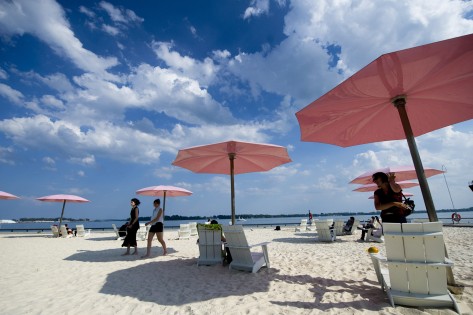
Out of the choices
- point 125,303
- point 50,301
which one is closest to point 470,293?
point 125,303

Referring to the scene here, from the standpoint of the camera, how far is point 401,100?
12.9 feet

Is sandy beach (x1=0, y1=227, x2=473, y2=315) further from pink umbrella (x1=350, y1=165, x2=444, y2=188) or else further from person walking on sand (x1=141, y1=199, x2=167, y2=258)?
pink umbrella (x1=350, y1=165, x2=444, y2=188)

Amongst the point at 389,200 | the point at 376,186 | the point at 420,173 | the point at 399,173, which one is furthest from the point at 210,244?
the point at 376,186

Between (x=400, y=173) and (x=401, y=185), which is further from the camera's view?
(x=401, y=185)

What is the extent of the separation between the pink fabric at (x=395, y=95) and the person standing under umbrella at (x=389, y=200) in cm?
129

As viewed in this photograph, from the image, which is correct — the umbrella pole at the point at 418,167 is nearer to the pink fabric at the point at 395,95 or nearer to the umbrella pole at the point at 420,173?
the umbrella pole at the point at 420,173

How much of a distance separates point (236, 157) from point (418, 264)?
16.7 feet

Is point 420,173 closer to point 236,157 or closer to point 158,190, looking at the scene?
point 236,157

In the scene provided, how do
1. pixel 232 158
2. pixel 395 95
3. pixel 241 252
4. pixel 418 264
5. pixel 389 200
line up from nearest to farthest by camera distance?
pixel 418 264 < pixel 389 200 < pixel 395 95 < pixel 241 252 < pixel 232 158

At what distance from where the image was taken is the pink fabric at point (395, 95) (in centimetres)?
289

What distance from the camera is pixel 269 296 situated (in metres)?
3.50

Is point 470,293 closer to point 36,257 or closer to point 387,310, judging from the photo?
point 387,310

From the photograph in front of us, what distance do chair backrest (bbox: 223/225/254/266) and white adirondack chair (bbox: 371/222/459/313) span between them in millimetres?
2535

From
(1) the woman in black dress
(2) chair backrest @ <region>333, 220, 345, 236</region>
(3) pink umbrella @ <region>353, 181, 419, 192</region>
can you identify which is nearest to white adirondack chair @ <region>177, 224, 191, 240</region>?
(1) the woman in black dress
